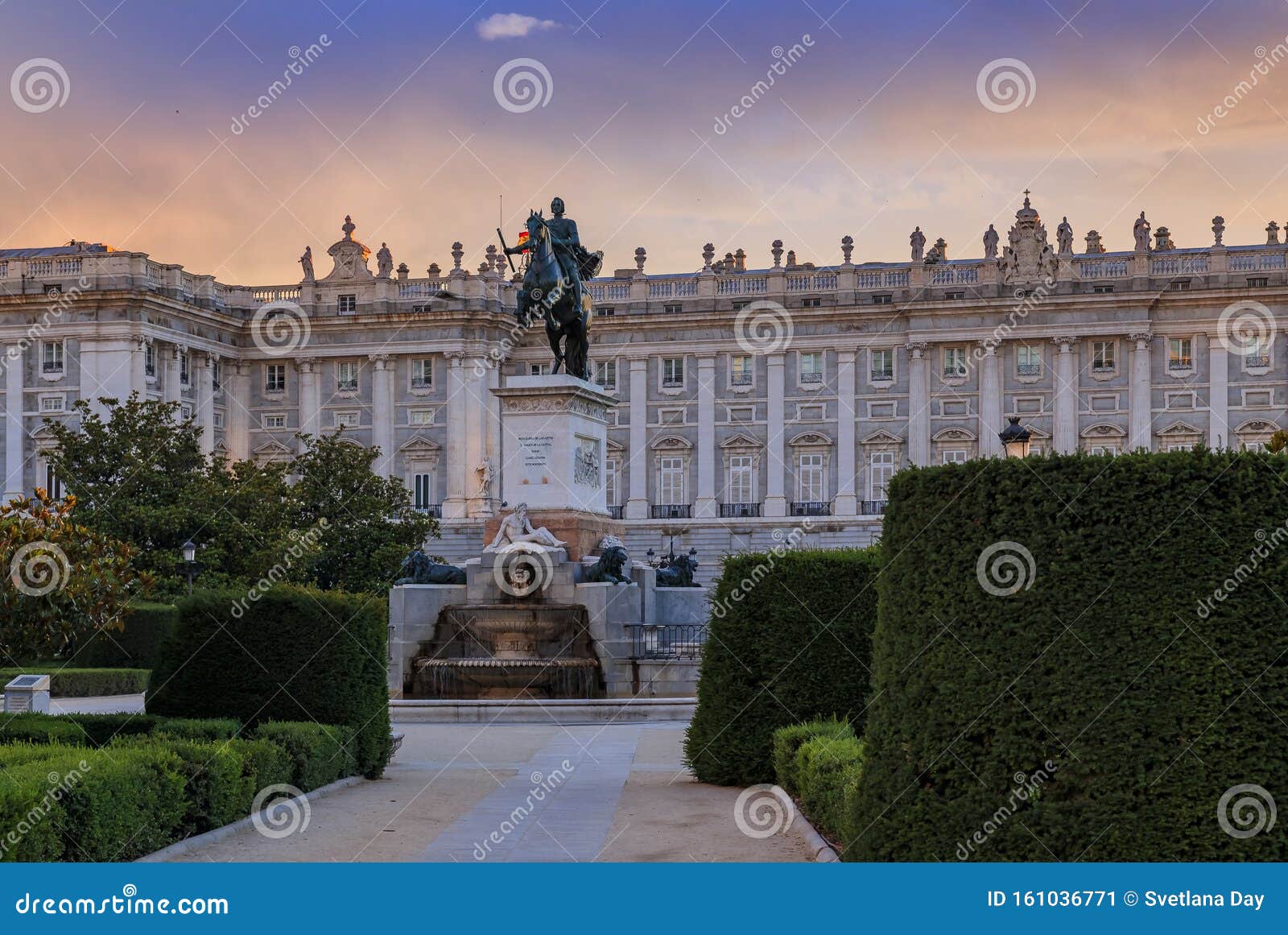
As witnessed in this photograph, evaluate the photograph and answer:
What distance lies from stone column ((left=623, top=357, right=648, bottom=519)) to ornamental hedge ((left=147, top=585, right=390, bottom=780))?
210ft

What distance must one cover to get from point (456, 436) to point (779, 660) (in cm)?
6503

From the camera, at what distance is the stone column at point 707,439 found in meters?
80.5

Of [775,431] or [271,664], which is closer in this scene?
[271,664]

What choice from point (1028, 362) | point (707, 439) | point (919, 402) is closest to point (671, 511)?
point (707, 439)

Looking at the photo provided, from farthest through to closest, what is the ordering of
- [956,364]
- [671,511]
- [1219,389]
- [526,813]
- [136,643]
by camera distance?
[671,511] → [956,364] → [1219,389] → [136,643] → [526,813]

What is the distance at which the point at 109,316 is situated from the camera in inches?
2938

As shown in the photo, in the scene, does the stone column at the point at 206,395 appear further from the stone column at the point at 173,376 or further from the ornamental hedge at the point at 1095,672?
the ornamental hedge at the point at 1095,672

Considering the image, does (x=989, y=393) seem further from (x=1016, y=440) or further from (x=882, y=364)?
(x=1016, y=440)

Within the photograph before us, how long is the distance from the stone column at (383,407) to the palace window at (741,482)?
1513 centimetres

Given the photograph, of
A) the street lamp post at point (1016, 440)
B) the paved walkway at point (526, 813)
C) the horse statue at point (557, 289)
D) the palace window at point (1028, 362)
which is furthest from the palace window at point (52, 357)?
the paved walkway at point (526, 813)

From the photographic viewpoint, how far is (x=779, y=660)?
16250mm

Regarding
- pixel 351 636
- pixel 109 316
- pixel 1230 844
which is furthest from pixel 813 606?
pixel 109 316

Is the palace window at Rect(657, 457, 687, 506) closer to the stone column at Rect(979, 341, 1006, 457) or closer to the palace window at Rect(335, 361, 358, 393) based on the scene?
the stone column at Rect(979, 341, 1006, 457)

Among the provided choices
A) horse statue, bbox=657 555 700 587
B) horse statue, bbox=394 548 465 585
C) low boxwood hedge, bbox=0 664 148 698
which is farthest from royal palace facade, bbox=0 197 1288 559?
horse statue, bbox=394 548 465 585
